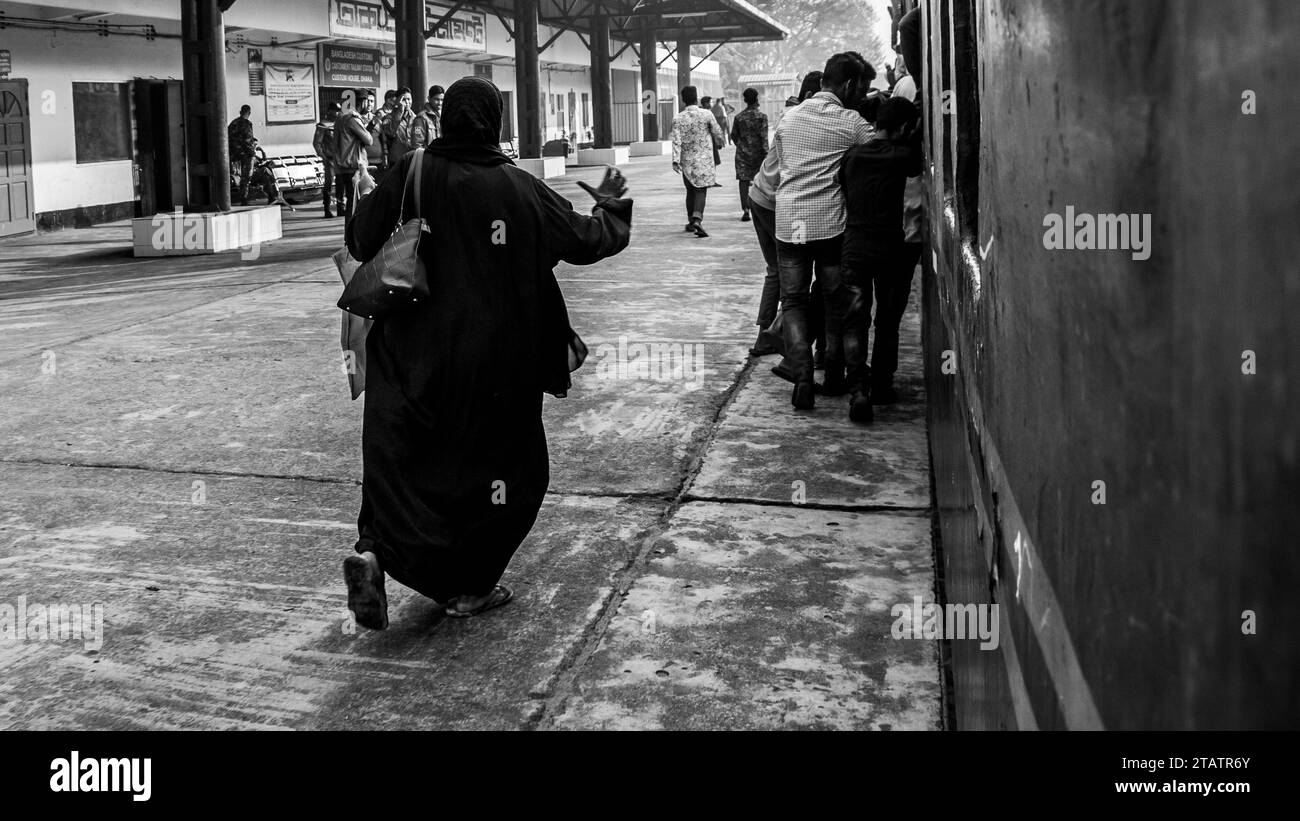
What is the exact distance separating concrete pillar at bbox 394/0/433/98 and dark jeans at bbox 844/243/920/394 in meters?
14.6

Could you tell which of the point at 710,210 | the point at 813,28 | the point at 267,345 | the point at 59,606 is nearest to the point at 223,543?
the point at 59,606

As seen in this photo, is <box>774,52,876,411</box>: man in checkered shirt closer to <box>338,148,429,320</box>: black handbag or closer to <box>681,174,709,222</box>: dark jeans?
<box>338,148,429,320</box>: black handbag

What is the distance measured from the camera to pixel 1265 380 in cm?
60

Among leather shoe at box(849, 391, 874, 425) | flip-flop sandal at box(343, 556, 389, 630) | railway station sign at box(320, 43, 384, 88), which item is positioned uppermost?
railway station sign at box(320, 43, 384, 88)

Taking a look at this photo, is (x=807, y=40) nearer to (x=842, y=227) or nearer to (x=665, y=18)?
(x=665, y=18)

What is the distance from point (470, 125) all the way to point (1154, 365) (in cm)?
330

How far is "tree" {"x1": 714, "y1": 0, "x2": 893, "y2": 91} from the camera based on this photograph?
85.2 meters

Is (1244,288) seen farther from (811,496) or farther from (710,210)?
(710,210)

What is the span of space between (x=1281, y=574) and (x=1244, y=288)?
138 mm

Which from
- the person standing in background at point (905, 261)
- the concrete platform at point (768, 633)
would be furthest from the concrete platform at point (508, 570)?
the person standing in background at point (905, 261)

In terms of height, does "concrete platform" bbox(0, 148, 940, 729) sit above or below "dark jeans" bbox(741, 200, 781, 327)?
below

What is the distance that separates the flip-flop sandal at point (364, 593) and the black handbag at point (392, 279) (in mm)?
727
